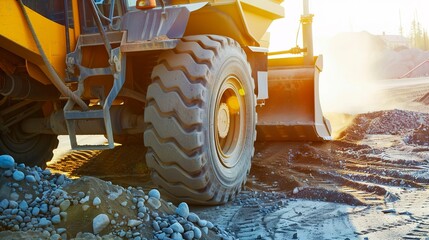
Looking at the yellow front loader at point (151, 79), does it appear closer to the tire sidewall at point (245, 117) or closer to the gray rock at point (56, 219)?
the tire sidewall at point (245, 117)

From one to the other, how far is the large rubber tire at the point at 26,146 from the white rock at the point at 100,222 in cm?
282

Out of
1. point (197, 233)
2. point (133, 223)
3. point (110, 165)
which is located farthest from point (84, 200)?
point (110, 165)

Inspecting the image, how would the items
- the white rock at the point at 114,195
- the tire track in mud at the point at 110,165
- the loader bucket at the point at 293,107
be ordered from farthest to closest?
1. the loader bucket at the point at 293,107
2. the tire track in mud at the point at 110,165
3. the white rock at the point at 114,195

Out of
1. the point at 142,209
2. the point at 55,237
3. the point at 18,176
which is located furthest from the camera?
the point at 18,176

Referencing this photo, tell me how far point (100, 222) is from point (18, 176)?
34.5 inches

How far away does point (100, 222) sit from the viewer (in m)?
2.97

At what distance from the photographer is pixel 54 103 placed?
17.5ft

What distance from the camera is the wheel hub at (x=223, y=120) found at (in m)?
4.76

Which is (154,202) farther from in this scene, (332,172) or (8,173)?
(332,172)

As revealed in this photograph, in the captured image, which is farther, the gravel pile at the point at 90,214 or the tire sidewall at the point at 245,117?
the tire sidewall at the point at 245,117

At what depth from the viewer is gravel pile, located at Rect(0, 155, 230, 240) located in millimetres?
2975

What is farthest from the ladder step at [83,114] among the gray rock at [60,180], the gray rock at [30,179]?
the gray rock at [30,179]

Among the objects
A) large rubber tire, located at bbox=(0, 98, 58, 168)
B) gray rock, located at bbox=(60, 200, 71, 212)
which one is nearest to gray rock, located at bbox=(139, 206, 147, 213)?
gray rock, located at bbox=(60, 200, 71, 212)

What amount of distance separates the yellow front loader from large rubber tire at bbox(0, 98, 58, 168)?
19 millimetres
